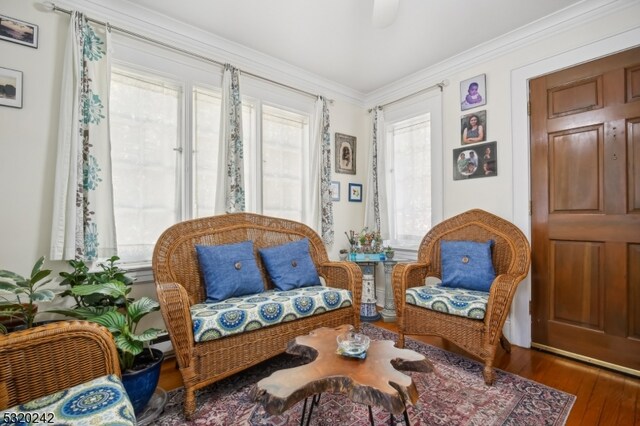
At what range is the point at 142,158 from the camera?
2.41 m

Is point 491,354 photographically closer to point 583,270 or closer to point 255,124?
point 583,270

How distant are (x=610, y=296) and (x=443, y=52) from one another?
98.4 inches

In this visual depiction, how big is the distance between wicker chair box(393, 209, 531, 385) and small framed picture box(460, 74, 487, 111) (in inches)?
42.9

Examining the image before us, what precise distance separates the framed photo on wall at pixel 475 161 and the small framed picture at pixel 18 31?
353 centimetres

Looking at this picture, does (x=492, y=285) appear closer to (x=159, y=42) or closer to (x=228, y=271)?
(x=228, y=271)

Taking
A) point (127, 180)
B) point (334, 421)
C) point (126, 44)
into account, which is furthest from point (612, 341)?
point (126, 44)

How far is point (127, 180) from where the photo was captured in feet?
7.68

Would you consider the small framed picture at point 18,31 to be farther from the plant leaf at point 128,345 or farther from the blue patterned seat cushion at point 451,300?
the blue patterned seat cushion at point 451,300

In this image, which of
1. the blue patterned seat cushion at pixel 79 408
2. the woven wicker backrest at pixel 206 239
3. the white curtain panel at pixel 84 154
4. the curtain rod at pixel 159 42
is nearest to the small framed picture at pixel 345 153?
the curtain rod at pixel 159 42

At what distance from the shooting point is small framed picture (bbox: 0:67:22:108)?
188cm

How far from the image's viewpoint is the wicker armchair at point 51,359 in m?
1.09

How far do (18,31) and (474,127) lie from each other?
364 centimetres

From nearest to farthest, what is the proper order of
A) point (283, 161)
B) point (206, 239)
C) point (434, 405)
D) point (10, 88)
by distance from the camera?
point (434, 405) → point (10, 88) → point (206, 239) → point (283, 161)

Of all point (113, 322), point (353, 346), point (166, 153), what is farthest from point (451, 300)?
point (166, 153)
